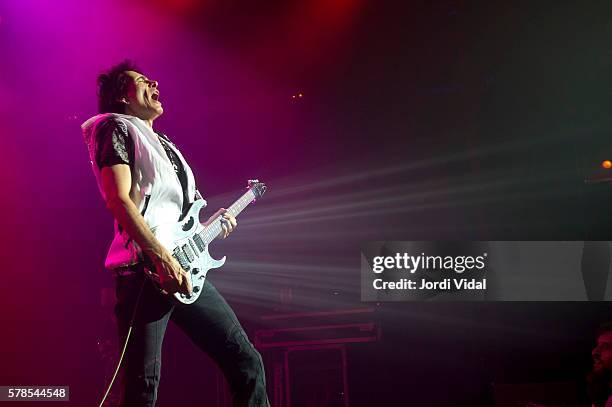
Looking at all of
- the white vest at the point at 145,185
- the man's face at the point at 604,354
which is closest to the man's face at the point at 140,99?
the white vest at the point at 145,185

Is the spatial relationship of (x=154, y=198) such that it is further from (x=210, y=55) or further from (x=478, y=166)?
(x=478, y=166)

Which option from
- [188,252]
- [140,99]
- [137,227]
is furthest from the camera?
[140,99]

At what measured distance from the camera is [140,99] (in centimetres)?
256

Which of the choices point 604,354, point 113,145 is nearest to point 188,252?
point 113,145

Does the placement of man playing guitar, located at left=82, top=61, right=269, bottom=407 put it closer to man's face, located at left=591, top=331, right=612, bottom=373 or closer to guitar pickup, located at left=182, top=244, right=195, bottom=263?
guitar pickup, located at left=182, top=244, right=195, bottom=263

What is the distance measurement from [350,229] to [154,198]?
368cm

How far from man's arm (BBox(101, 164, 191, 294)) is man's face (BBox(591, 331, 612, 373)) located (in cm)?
288

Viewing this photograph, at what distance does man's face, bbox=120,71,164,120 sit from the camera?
2557mm

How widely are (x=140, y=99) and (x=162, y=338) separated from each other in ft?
3.24

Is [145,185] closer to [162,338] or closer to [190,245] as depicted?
[190,245]

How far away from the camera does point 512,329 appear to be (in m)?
5.48

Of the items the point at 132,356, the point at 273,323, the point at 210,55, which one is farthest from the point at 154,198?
the point at 210,55

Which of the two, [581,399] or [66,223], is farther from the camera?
[66,223]

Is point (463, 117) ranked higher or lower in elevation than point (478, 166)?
higher
